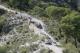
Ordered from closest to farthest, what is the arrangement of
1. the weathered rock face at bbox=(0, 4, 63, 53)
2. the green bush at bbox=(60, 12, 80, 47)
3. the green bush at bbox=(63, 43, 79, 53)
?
the green bush at bbox=(63, 43, 79, 53) < the weathered rock face at bbox=(0, 4, 63, 53) < the green bush at bbox=(60, 12, 80, 47)

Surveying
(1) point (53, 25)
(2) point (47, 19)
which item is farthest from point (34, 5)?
(1) point (53, 25)

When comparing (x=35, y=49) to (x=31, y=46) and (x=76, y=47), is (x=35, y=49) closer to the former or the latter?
(x=31, y=46)

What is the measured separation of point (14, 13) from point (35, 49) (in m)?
10.6

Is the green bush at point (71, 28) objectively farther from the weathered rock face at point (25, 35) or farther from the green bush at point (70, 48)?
the weathered rock face at point (25, 35)

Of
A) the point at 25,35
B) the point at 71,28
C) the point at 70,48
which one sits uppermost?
the point at 71,28

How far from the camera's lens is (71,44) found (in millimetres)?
29719

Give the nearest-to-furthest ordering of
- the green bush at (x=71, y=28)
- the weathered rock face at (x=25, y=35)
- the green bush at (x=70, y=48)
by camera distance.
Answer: the green bush at (x=70, y=48) < the weathered rock face at (x=25, y=35) < the green bush at (x=71, y=28)

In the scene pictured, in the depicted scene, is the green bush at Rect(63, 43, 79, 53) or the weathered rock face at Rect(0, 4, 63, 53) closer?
the green bush at Rect(63, 43, 79, 53)


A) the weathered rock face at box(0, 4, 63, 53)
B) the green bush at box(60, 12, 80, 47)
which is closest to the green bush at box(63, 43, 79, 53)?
the weathered rock face at box(0, 4, 63, 53)

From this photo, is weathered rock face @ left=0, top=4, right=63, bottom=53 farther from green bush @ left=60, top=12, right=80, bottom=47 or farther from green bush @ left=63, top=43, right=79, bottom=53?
green bush @ left=60, top=12, right=80, bottom=47

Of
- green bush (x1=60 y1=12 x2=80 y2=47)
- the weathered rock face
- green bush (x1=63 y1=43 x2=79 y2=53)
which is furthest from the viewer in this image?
green bush (x1=60 y1=12 x2=80 y2=47)

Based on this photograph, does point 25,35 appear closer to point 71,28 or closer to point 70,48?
point 71,28

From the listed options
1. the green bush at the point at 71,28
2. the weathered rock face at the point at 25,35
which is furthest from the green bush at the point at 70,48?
the green bush at the point at 71,28

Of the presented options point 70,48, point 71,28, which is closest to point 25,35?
point 71,28
